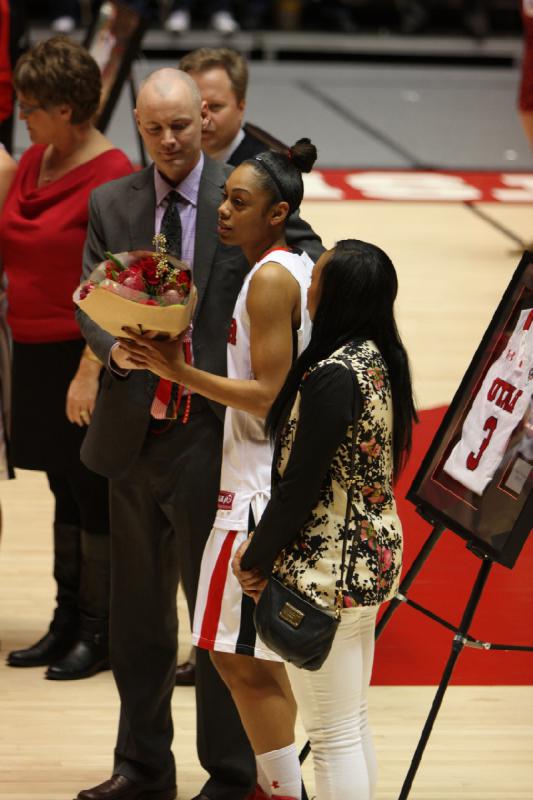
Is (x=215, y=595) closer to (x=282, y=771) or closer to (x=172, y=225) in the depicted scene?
(x=282, y=771)

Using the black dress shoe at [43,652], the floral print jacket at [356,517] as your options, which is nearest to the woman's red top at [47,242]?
the black dress shoe at [43,652]

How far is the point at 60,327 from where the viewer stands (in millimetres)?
3953

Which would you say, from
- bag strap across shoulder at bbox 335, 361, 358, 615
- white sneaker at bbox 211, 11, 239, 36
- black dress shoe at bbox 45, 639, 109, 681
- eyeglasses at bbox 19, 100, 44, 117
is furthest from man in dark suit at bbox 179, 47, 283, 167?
white sneaker at bbox 211, 11, 239, 36

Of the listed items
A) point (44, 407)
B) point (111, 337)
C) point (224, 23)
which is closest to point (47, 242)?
point (44, 407)

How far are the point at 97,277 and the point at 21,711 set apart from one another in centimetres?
156

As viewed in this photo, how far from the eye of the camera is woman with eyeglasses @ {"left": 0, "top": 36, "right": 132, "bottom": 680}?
3805mm

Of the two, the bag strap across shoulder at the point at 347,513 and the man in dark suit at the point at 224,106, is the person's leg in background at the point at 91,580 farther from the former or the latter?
the bag strap across shoulder at the point at 347,513

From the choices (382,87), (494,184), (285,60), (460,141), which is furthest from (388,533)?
(285,60)

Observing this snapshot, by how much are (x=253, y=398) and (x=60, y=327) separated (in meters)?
1.24

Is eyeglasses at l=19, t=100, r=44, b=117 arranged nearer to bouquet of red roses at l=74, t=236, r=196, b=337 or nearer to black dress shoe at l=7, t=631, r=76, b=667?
bouquet of red roses at l=74, t=236, r=196, b=337

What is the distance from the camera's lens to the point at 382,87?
14.3 metres

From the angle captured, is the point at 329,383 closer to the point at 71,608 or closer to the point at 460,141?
the point at 71,608

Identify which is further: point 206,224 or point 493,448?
point 206,224

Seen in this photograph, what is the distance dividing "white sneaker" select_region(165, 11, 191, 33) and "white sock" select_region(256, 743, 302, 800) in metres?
12.3
